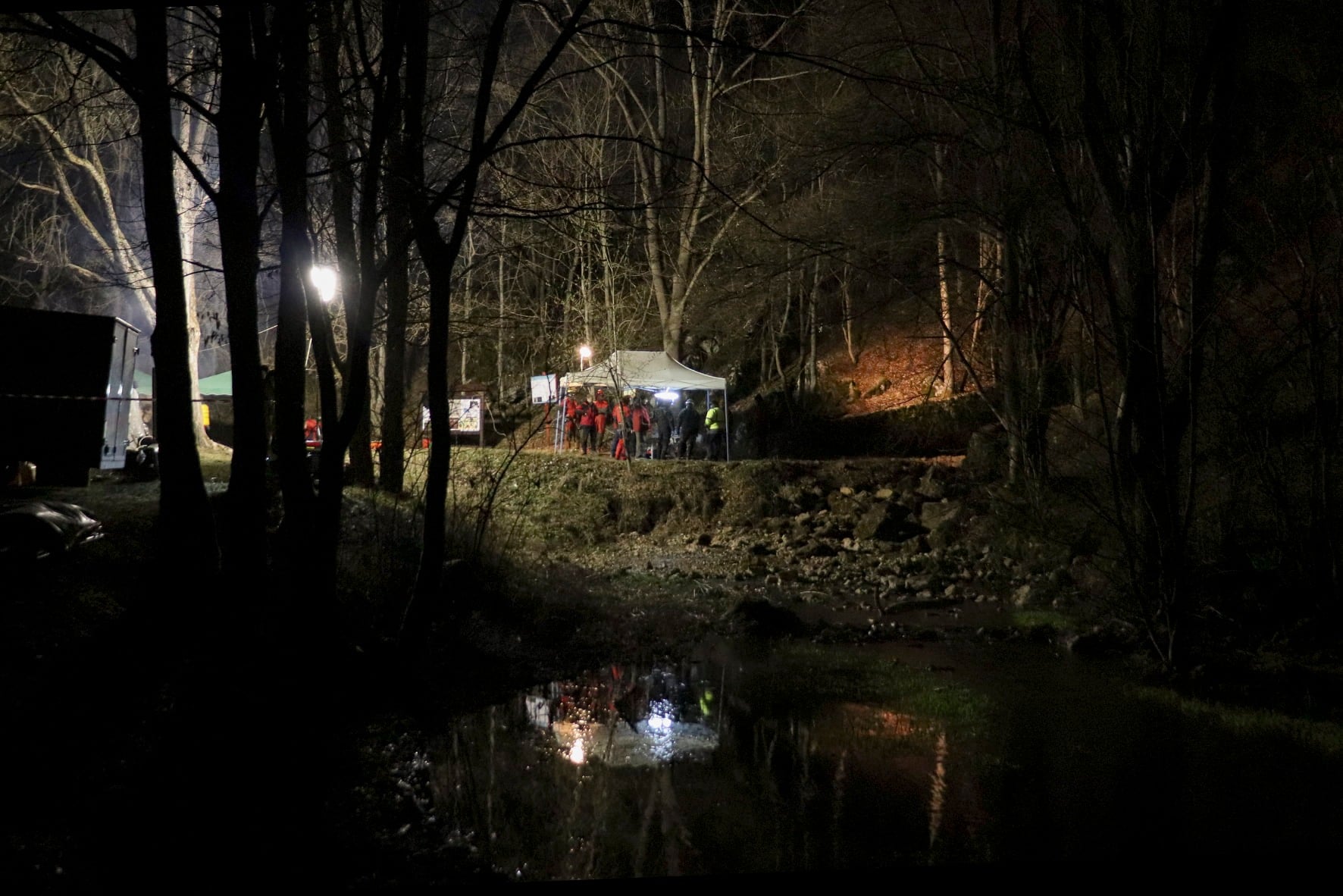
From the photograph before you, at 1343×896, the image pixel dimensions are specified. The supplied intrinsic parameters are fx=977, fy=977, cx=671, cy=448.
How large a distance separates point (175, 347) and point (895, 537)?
1557cm

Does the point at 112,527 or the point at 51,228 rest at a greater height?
the point at 51,228

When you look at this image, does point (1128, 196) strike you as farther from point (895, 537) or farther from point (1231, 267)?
point (895, 537)

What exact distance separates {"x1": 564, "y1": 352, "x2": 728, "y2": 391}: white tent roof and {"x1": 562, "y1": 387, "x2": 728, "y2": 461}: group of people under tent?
0.56 meters

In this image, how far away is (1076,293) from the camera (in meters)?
9.45

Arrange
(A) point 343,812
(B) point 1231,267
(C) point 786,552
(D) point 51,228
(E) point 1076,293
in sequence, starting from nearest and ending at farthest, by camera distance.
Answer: (A) point 343,812 < (E) point 1076,293 < (B) point 1231,267 < (C) point 786,552 < (D) point 51,228

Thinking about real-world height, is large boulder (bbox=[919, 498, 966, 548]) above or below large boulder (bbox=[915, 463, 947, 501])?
below

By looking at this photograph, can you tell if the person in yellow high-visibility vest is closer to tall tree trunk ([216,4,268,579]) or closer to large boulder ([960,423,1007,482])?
large boulder ([960,423,1007,482])

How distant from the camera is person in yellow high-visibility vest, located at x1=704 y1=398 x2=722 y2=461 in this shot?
27.0 meters

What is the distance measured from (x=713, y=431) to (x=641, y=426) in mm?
2156

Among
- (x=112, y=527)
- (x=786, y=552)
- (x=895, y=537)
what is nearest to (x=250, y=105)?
(x=112, y=527)

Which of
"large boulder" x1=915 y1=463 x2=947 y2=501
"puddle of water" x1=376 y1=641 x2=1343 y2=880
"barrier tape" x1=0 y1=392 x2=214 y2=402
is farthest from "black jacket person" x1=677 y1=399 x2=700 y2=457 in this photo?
"puddle of water" x1=376 y1=641 x2=1343 y2=880

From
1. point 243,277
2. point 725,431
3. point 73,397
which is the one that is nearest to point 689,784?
point 243,277

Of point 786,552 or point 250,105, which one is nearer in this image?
point 250,105

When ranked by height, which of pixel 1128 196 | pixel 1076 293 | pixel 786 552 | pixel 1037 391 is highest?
pixel 1128 196
